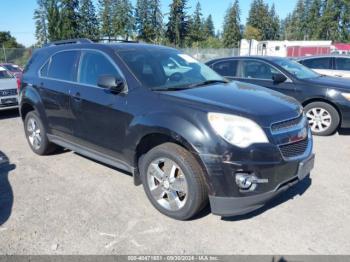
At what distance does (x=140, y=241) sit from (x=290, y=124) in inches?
76.0

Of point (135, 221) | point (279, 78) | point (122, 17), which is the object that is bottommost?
point (135, 221)

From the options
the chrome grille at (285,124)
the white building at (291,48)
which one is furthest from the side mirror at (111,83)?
the white building at (291,48)

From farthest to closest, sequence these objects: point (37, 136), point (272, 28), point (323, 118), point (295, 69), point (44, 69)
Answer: point (272, 28), point (295, 69), point (323, 118), point (37, 136), point (44, 69)

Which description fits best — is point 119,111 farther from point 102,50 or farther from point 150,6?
point 150,6

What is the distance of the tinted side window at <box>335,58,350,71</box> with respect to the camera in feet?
34.0

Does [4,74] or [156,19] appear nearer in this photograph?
[4,74]

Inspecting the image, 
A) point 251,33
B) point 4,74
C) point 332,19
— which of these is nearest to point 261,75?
point 4,74

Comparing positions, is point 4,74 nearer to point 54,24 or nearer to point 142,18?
point 54,24

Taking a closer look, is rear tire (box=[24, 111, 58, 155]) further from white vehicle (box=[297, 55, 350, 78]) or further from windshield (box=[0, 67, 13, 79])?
white vehicle (box=[297, 55, 350, 78])

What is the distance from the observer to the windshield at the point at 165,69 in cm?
420

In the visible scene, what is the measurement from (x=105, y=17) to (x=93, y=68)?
7394 centimetres

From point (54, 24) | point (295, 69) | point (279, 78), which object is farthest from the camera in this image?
point (54, 24)

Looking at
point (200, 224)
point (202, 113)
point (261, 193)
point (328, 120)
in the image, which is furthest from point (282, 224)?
point (328, 120)

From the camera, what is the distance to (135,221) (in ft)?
12.5
